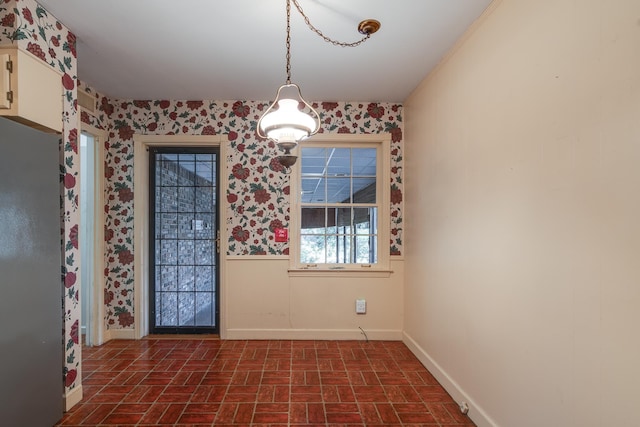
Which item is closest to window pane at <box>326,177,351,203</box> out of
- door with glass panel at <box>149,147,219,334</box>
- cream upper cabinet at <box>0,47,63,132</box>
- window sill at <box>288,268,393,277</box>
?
window sill at <box>288,268,393,277</box>

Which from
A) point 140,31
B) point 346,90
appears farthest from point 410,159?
point 140,31

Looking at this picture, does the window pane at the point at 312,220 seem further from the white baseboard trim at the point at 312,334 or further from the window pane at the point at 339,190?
the white baseboard trim at the point at 312,334

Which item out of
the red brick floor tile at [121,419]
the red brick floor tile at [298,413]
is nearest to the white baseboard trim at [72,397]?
the red brick floor tile at [121,419]

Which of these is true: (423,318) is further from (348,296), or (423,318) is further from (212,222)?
(212,222)

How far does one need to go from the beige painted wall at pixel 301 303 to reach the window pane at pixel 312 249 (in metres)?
0.21

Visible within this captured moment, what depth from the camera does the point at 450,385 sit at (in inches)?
87.3

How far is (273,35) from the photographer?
210 centimetres

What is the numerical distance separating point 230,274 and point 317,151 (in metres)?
1.70

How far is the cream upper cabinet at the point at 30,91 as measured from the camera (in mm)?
1666

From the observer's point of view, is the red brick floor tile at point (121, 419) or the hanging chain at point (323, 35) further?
the red brick floor tile at point (121, 419)

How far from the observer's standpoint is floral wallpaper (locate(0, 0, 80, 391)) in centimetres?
187

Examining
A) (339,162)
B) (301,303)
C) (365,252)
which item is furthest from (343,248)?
(339,162)

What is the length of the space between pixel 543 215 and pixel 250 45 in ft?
7.19

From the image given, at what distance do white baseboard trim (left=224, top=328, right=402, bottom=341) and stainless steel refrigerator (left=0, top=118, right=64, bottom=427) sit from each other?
158 centimetres
